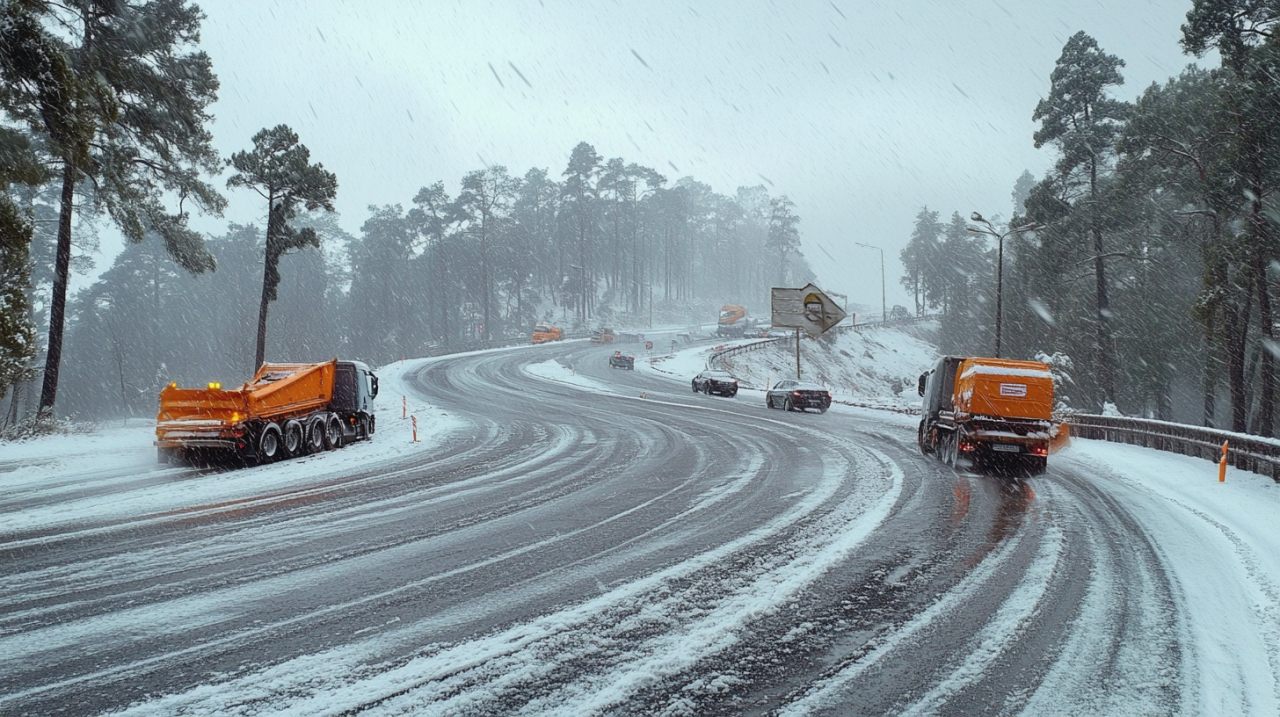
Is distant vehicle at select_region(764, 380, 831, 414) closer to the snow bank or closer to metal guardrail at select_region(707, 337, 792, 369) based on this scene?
the snow bank

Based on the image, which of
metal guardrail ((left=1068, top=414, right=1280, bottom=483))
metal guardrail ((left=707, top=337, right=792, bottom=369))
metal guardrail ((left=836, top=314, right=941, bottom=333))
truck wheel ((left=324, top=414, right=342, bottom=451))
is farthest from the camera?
metal guardrail ((left=836, top=314, right=941, bottom=333))

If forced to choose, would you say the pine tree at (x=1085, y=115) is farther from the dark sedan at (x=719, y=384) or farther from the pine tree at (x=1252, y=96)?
the dark sedan at (x=719, y=384)

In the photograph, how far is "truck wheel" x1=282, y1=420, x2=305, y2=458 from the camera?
15.6 meters

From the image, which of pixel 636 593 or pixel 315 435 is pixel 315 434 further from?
pixel 636 593

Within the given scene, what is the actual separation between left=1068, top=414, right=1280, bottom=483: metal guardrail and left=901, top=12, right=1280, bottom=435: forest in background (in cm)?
756

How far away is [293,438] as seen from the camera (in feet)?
52.4

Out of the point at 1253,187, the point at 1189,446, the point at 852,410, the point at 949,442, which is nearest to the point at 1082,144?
the point at 1253,187

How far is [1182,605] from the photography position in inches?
237

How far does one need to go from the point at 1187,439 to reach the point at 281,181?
30155mm

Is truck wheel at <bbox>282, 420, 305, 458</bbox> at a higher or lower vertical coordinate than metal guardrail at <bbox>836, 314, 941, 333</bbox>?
lower

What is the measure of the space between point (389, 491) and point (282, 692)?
737 cm

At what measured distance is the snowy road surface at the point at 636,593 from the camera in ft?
14.2

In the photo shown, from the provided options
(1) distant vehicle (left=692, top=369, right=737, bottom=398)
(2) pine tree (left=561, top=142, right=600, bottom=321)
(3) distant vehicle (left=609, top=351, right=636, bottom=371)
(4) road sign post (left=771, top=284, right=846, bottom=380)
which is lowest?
(1) distant vehicle (left=692, top=369, right=737, bottom=398)

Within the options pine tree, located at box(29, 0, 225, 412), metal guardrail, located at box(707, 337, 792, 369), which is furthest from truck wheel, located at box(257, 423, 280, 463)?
metal guardrail, located at box(707, 337, 792, 369)
